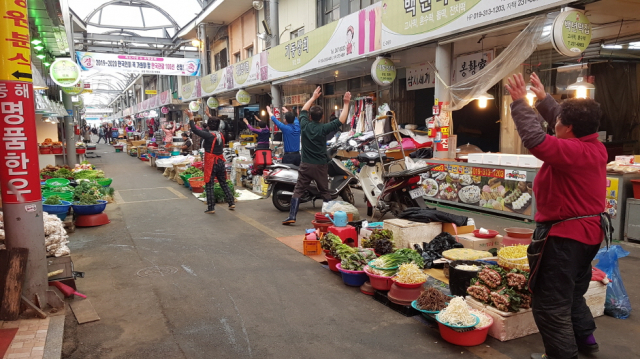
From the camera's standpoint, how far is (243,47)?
965 inches

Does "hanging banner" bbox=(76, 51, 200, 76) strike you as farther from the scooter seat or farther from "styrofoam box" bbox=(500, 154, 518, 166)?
"styrofoam box" bbox=(500, 154, 518, 166)

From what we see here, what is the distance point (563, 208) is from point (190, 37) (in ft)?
103

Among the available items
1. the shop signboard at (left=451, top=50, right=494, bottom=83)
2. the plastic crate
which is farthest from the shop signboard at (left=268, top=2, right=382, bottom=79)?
the plastic crate

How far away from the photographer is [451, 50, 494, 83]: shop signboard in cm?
1077

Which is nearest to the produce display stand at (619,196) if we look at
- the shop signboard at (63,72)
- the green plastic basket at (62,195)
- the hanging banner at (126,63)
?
the green plastic basket at (62,195)

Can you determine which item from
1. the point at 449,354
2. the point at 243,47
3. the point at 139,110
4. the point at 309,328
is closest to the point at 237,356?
the point at 309,328

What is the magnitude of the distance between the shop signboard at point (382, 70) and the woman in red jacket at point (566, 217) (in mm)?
8244

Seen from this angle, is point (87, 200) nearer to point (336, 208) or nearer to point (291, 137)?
point (291, 137)

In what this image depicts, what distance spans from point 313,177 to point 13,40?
193 inches

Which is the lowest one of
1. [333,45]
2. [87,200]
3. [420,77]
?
[87,200]

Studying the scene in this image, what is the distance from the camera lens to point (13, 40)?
→ 12.6 ft

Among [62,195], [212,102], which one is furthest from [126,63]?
[62,195]

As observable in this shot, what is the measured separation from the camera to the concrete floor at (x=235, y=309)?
359 centimetres

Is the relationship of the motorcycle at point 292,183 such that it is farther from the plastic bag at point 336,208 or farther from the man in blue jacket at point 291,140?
the plastic bag at point 336,208
